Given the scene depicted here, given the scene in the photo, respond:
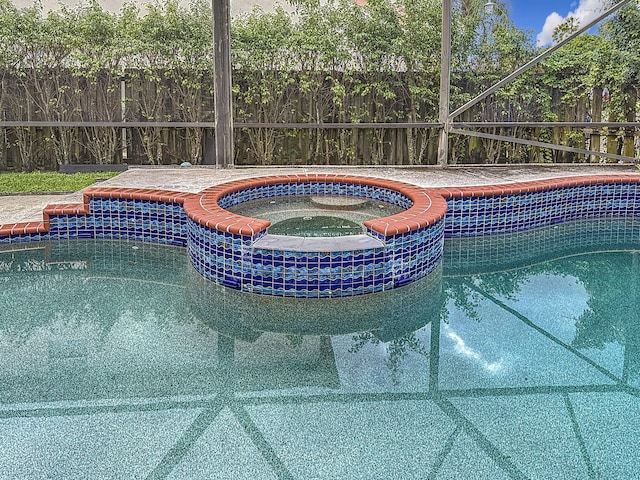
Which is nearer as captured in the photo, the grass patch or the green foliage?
the grass patch

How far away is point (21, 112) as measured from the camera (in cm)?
848

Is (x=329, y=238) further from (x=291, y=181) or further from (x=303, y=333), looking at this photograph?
(x=291, y=181)

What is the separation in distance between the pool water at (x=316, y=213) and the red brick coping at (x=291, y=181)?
0.68 ft

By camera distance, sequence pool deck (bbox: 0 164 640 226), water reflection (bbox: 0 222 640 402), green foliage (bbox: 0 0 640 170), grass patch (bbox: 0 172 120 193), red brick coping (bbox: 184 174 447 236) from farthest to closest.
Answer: green foliage (bbox: 0 0 640 170) → grass patch (bbox: 0 172 120 193) → pool deck (bbox: 0 164 640 226) → red brick coping (bbox: 184 174 447 236) → water reflection (bbox: 0 222 640 402)

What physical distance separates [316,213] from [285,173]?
136 cm

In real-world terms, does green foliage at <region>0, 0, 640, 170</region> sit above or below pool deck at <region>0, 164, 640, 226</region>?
above

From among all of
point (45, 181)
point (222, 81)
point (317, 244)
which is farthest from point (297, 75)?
point (317, 244)

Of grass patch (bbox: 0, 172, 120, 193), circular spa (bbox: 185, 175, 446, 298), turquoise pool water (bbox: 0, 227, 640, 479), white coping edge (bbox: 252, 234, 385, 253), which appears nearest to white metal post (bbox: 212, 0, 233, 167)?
grass patch (bbox: 0, 172, 120, 193)

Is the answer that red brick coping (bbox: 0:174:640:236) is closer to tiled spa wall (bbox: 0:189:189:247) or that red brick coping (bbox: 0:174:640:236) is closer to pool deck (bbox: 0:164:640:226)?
tiled spa wall (bbox: 0:189:189:247)

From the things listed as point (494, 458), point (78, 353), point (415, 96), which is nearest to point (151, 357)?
point (78, 353)

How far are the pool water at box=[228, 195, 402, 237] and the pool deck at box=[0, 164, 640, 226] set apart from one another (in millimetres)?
539

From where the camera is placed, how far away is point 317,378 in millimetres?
2787

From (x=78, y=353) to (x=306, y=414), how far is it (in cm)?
130

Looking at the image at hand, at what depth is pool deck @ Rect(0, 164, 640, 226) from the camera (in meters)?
6.02
